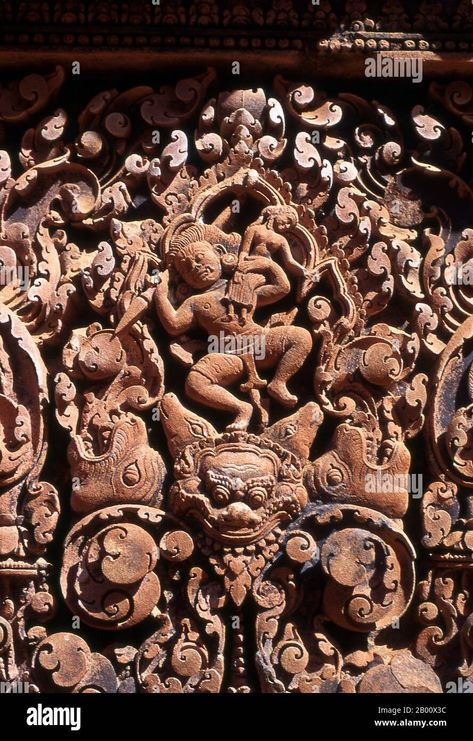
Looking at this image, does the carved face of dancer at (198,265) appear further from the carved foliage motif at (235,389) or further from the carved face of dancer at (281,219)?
the carved face of dancer at (281,219)

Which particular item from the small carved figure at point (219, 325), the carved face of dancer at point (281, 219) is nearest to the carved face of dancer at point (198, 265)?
the small carved figure at point (219, 325)

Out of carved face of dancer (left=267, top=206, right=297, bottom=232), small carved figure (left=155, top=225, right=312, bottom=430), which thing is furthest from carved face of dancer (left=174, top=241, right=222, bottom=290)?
carved face of dancer (left=267, top=206, right=297, bottom=232)

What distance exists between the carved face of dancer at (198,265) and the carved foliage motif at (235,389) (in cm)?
1

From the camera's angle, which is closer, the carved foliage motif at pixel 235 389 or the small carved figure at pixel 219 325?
the carved foliage motif at pixel 235 389

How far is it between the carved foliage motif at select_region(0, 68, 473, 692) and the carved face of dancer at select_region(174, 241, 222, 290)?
0.04 feet

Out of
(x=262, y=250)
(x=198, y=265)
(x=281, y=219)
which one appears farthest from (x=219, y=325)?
(x=281, y=219)

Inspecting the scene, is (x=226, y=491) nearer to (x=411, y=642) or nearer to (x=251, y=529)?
(x=251, y=529)

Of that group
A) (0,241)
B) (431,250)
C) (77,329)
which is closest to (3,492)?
(77,329)

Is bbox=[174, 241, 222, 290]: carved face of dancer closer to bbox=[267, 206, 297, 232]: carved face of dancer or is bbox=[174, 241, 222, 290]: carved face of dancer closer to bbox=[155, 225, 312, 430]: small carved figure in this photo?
bbox=[155, 225, 312, 430]: small carved figure

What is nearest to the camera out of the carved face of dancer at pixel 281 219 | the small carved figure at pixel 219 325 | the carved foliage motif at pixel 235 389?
the carved foliage motif at pixel 235 389

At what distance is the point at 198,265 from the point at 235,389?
1.93 ft

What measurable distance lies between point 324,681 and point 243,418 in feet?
3.89

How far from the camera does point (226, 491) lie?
560cm

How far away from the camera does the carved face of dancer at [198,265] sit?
19.4 ft
